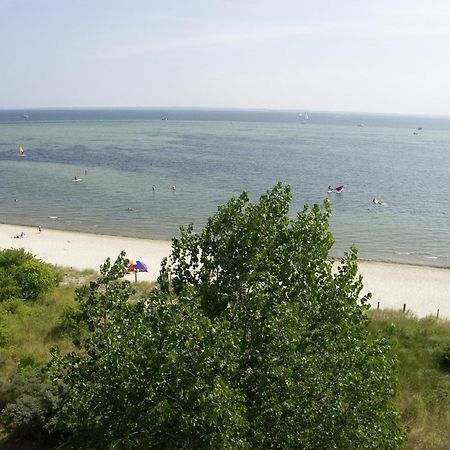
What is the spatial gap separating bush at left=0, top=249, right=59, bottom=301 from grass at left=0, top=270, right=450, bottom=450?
2.20ft

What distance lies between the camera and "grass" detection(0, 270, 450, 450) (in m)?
15.9

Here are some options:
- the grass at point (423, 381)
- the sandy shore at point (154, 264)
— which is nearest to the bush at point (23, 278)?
the sandy shore at point (154, 264)

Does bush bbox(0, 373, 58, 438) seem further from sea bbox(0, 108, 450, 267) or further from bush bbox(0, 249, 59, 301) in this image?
sea bbox(0, 108, 450, 267)

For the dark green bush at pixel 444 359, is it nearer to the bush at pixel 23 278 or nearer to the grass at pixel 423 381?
the grass at pixel 423 381

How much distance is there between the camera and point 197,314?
28.4 ft

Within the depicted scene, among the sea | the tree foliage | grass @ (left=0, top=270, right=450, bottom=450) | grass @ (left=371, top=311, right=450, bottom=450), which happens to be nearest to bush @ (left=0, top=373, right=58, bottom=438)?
grass @ (left=0, top=270, right=450, bottom=450)

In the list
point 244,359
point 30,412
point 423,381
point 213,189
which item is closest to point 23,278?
point 30,412

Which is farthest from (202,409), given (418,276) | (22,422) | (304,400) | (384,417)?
(418,276)

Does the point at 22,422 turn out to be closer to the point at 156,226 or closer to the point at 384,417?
the point at 384,417

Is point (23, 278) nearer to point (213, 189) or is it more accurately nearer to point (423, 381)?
point (423, 381)

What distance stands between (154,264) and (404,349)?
22678mm

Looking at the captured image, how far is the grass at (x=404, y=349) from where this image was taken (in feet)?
52.3

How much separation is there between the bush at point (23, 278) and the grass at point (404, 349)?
0.67 metres

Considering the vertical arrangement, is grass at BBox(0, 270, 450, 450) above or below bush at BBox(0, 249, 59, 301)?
below
